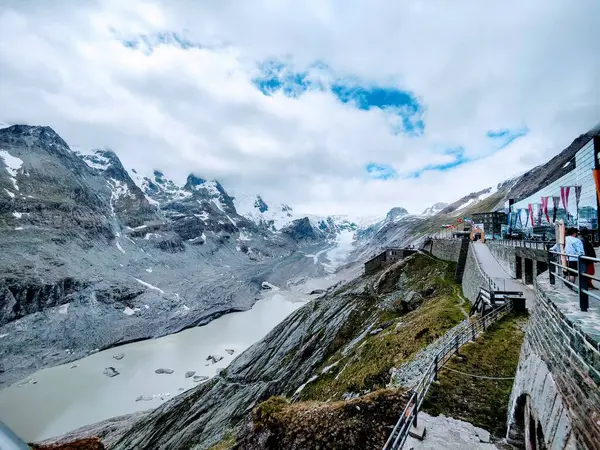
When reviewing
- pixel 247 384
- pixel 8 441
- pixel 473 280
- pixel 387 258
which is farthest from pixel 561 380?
pixel 387 258

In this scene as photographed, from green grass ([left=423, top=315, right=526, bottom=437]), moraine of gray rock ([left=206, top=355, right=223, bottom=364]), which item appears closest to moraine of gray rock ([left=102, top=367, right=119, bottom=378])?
moraine of gray rock ([left=206, top=355, right=223, bottom=364])

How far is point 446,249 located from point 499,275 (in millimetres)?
22731

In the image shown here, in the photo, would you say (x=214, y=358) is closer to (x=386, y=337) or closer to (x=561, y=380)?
(x=386, y=337)

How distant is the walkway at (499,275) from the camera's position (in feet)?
85.0

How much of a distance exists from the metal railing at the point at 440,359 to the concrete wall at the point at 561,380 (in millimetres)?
3407

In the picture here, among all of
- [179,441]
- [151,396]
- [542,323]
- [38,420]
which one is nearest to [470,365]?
[542,323]

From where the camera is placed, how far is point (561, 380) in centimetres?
622

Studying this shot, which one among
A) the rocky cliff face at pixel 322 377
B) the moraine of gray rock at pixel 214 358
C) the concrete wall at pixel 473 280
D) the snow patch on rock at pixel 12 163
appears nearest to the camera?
the rocky cliff face at pixel 322 377

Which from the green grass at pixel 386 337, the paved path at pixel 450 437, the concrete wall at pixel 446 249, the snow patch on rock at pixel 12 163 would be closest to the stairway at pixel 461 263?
the green grass at pixel 386 337

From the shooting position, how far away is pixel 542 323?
314 inches

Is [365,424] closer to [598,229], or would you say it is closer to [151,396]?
[598,229]

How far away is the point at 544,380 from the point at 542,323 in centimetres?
150

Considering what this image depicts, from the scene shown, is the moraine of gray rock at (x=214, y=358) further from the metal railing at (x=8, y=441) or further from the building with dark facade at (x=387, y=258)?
the metal railing at (x=8, y=441)

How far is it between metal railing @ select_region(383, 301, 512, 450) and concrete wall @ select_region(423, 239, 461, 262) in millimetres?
32112
